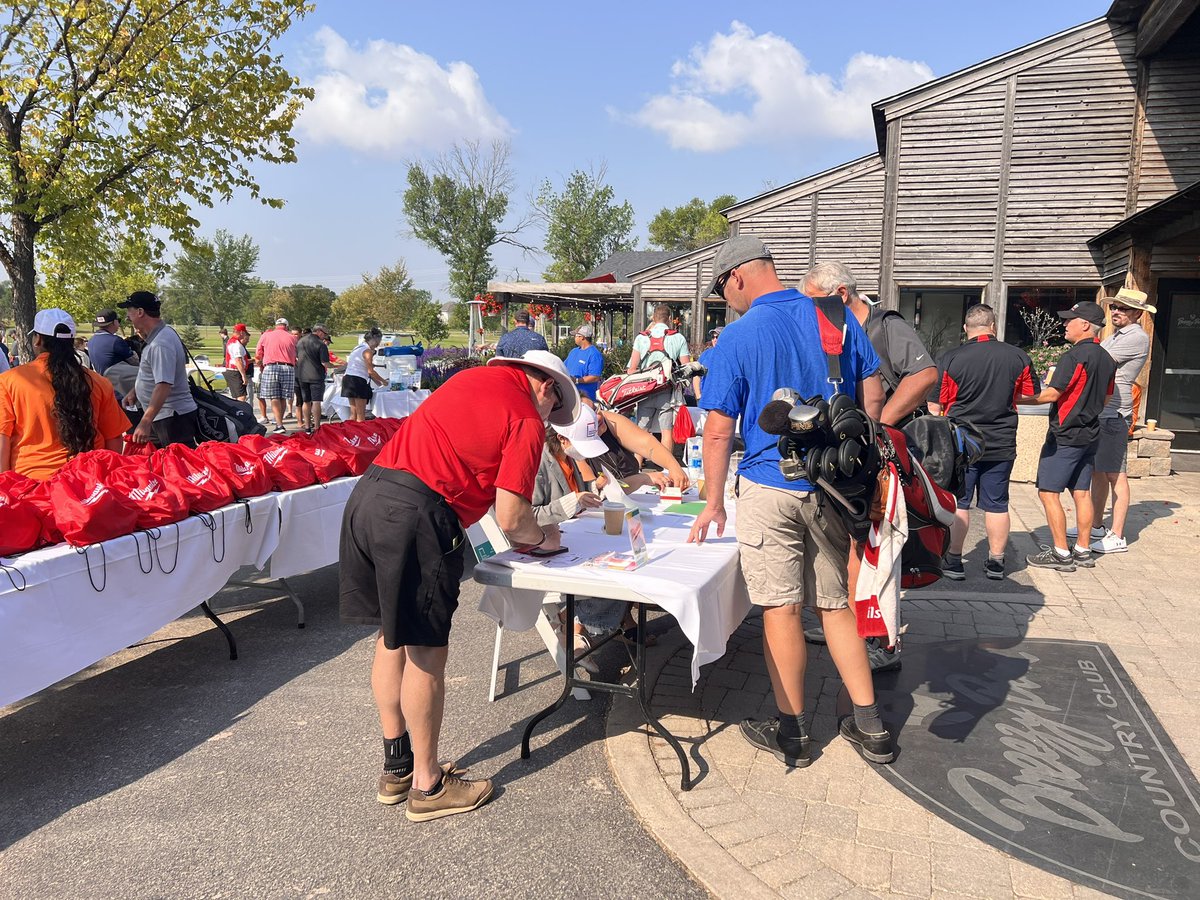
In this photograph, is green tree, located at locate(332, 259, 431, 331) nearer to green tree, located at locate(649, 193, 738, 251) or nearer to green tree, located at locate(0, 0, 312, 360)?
green tree, located at locate(649, 193, 738, 251)

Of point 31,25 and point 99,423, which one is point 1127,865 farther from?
point 31,25

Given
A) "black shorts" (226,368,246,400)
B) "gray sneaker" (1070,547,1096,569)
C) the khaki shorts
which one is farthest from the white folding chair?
"black shorts" (226,368,246,400)

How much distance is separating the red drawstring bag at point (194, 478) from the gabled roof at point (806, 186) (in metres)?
11.3

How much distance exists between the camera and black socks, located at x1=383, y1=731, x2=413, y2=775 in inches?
114

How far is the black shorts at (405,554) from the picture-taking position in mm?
2588

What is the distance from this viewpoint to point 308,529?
4840 millimetres

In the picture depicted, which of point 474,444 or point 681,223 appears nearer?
point 474,444

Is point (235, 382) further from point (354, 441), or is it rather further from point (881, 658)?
point (881, 658)

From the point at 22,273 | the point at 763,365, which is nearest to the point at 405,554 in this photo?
the point at 763,365

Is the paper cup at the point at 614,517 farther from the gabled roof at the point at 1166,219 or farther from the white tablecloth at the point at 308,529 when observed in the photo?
the gabled roof at the point at 1166,219

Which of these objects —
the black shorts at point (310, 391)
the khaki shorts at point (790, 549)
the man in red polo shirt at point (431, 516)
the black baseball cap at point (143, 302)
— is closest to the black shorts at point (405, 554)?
the man in red polo shirt at point (431, 516)

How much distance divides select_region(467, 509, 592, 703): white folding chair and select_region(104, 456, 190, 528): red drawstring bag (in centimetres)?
150

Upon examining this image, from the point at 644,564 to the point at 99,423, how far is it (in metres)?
3.37

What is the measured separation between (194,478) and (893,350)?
12.5 ft
